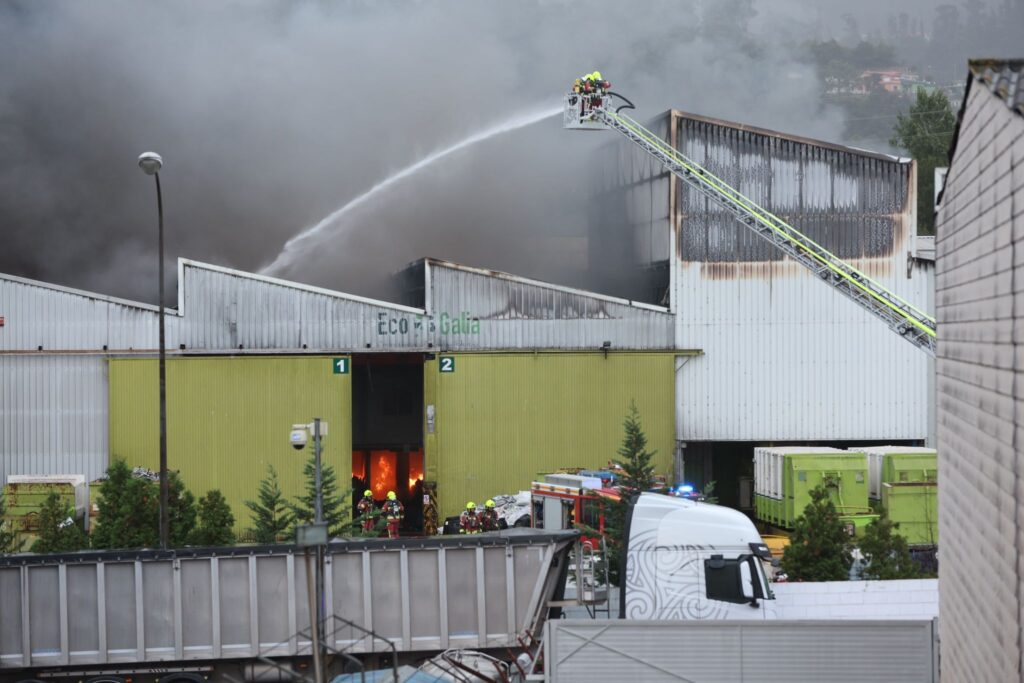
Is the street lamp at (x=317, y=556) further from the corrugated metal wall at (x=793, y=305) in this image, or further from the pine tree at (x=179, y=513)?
the corrugated metal wall at (x=793, y=305)

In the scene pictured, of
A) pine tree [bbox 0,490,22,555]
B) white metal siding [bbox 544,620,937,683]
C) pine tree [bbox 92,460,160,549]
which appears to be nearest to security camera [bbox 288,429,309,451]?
white metal siding [bbox 544,620,937,683]

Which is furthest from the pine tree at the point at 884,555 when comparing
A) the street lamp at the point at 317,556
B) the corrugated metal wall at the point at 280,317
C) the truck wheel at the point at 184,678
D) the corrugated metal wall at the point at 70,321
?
the corrugated metal wall at the point at 70,321

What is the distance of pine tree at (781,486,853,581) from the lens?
58.6 ft

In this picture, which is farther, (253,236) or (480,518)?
(253,236)

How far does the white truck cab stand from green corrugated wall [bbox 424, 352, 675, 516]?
639 inches

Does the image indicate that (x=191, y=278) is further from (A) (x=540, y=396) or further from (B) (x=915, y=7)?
(B) (x=915, y=7)

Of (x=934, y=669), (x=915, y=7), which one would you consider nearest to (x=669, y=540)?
(x=934, y=669)

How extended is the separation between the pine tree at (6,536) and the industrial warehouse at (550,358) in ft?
10.5

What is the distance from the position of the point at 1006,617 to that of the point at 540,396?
2188cm

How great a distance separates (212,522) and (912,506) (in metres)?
14.2

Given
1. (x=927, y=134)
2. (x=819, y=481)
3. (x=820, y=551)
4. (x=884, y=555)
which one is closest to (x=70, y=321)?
(x=819, y=481)

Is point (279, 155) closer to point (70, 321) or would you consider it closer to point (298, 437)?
point (70, 321)

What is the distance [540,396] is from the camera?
29.6m

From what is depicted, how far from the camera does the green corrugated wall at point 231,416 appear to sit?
28031mm
